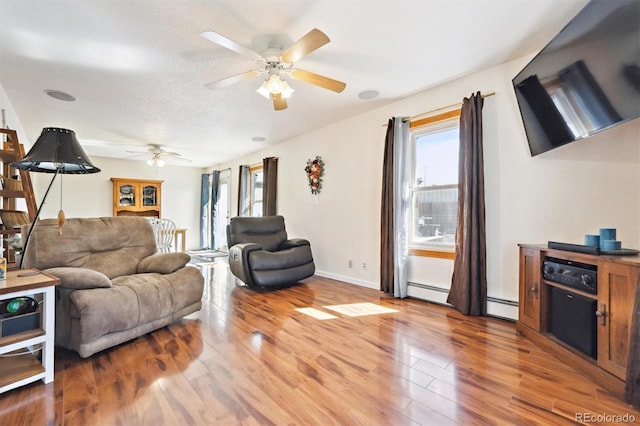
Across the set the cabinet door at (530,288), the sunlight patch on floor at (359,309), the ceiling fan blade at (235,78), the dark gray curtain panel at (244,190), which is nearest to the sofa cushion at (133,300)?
the sunlight patch on floor at (359,309)

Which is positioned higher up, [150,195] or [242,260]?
[150,195]

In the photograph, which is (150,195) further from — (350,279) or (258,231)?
(350,279)

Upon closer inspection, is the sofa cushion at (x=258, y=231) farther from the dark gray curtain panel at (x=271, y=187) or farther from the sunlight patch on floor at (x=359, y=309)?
the sunlight patch on floor at (x=359, y=309)

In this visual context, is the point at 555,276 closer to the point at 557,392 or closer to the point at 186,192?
the point at 557,392

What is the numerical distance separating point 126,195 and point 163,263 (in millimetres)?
5633

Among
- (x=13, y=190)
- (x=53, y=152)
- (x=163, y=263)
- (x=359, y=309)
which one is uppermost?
(x=53, y=152)

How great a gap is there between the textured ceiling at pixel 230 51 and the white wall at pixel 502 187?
0.26 m

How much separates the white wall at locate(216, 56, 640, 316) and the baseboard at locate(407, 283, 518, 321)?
6 cm

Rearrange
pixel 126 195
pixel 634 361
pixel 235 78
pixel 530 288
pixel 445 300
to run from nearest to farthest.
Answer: pixel 634 361, pixel 530 288, pixel 235 78, pixel 445 300, pixel 126 195

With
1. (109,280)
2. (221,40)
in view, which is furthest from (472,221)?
(109,280)

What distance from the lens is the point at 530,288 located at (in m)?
2.28

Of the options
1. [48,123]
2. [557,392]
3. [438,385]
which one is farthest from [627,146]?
[48,123]

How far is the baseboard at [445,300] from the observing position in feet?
8.77

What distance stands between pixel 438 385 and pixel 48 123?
605 centimetres
